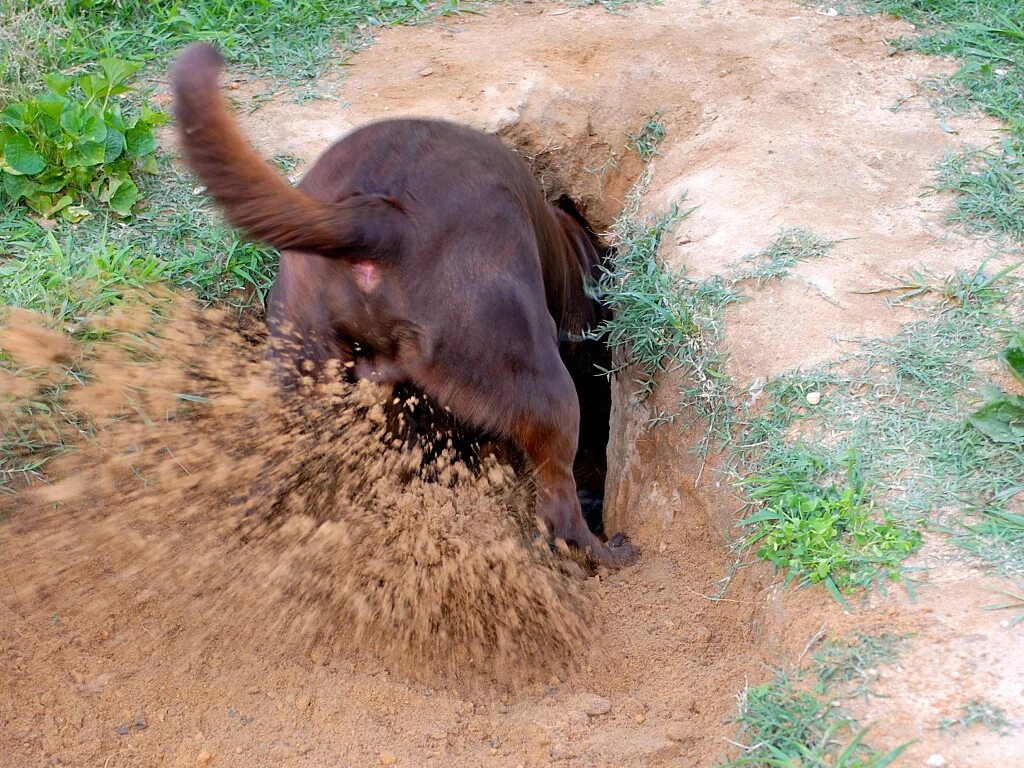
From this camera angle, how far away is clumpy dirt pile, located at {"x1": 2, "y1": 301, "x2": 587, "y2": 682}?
9.66 feet

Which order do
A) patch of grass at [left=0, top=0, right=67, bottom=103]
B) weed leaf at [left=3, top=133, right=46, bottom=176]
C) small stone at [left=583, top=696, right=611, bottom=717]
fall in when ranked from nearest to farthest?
small stone at [left=583, top=696, right=611, bottom=717], weed leaf at [left=3, top=133, right=46, bottom=176], patch of grass at [left=0, top=0, right=67, bottom=103]

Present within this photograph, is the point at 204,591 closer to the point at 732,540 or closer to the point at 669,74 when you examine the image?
the point at 732,540

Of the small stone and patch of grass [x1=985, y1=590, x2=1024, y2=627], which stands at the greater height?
patch of grass [x1=985, y1=590, x2=1024, y2=627]

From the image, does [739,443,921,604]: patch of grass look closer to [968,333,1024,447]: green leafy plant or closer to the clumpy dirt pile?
[968,333,1024,447]: green leafy plant

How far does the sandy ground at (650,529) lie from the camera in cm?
247

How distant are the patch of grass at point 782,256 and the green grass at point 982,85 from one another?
0.63 meters

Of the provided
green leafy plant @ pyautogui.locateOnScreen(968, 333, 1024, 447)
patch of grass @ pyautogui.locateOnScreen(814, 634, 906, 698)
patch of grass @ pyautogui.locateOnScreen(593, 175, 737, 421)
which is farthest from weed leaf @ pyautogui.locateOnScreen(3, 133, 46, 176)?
green leafy plant @ pyautogui.locateOnScreen(968, 333, 1024, 447)

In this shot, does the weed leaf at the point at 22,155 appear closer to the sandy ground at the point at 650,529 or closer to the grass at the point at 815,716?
the sandy ground at the point at 650,529

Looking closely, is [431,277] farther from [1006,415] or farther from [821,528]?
[1006,415]

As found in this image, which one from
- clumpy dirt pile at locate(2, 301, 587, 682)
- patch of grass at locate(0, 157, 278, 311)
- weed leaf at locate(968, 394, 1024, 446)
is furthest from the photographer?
patch of grass at locate(0, 157, 278, 311)

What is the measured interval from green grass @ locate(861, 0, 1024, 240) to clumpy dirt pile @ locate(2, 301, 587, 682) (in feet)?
7.14

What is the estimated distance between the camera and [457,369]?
281cm

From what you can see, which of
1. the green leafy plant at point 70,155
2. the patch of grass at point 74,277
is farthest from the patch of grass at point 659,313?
the green leafy plant at point 70,155

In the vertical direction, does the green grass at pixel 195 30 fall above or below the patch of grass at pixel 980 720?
above
